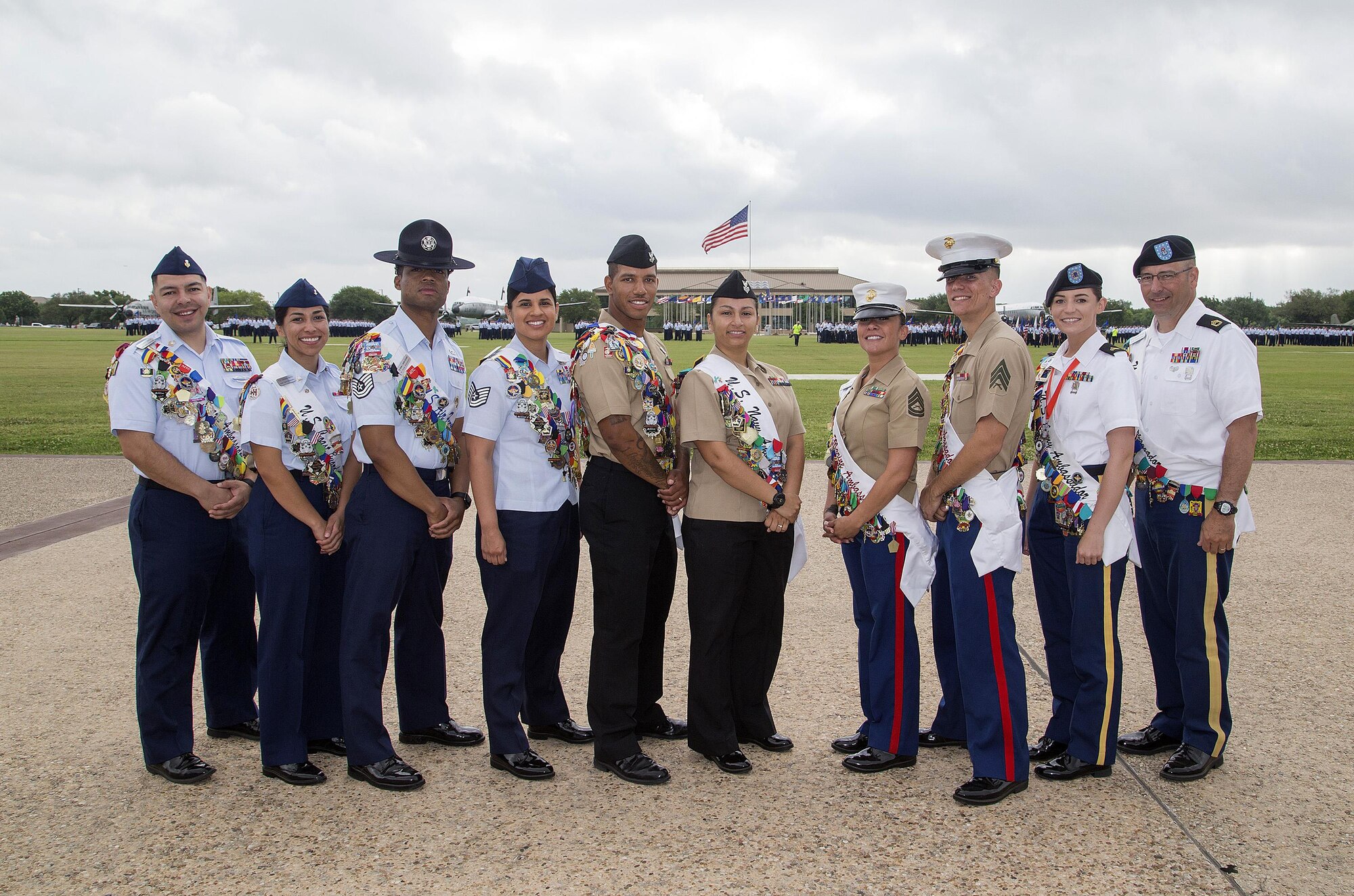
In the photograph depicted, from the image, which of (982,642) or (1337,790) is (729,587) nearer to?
(982,642)

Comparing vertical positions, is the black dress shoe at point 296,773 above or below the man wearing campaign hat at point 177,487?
below

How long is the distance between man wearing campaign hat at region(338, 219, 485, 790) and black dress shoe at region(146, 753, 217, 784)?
23.3 inches

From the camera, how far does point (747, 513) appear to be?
408 cm

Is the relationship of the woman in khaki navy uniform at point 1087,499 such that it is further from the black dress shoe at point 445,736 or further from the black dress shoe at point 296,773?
the black dress shoe at point 296,773

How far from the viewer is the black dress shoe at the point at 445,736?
4.41 m

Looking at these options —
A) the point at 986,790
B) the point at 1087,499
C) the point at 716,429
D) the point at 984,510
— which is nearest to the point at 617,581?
the point at 716,429

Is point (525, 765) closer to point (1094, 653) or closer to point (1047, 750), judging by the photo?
point (1047, 750)

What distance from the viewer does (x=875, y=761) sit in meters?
4.07

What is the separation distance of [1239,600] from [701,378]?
4.60 meters

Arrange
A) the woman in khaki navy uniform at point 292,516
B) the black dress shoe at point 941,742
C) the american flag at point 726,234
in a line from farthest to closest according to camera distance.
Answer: the american flag at point 726,234
the black dress shoe at point 941,742
the woman in khaki navy uniform at point 292,516

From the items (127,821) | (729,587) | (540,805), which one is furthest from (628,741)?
→ (127,821)

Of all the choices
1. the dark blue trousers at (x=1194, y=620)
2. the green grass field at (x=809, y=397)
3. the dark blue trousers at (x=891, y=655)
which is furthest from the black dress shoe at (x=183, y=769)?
the green grass field at (x=809, y=397)

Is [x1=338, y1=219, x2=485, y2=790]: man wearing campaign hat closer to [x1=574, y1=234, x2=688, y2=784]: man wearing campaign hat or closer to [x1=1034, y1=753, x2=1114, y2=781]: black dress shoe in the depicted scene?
[x1=574, y1=234, x2=688, y2=784]: man wearing campaign hat

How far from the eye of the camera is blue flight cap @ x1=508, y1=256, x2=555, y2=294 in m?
4.24
